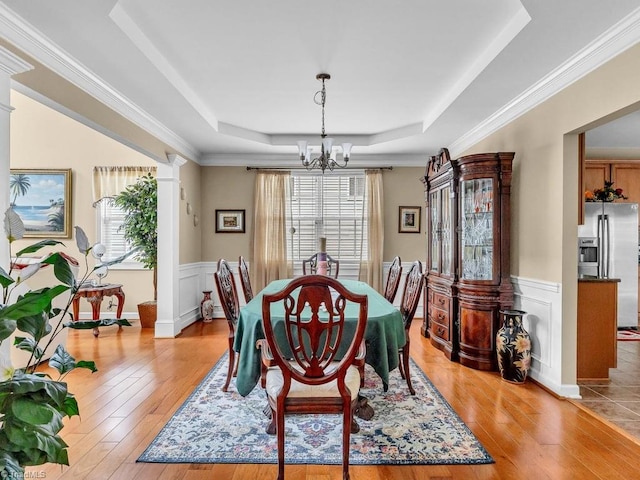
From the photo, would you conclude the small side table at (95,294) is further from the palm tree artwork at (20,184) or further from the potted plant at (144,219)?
the palm tree artwork at (20,184)

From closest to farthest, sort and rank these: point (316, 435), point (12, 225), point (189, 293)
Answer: point (12, 225)
point (316, 435)
point (189, 293)

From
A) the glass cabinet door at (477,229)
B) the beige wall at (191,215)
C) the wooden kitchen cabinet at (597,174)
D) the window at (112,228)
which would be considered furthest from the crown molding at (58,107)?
the wooden kitchen cabinet at (597,174)

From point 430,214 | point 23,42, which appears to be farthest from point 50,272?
point 430,214

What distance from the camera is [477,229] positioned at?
4074 mm

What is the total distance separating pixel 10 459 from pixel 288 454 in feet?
4.75

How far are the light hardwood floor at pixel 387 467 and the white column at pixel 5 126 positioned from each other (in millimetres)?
1207

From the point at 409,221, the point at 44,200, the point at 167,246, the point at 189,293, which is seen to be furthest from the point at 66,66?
the point at 409,221

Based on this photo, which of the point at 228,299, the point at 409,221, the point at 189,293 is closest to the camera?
the point at 228,299

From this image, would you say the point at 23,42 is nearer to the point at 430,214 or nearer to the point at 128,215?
the point at 128,215

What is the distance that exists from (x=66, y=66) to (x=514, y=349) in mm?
4184

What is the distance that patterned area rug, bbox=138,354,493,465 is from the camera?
2287 millimetres

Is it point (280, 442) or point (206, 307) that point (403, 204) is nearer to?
point (206, 307)

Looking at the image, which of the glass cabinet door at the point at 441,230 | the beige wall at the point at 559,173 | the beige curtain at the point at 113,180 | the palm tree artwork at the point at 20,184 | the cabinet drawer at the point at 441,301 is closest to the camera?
the beige wall at the point at 559,173

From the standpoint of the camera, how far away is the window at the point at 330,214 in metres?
6.39
